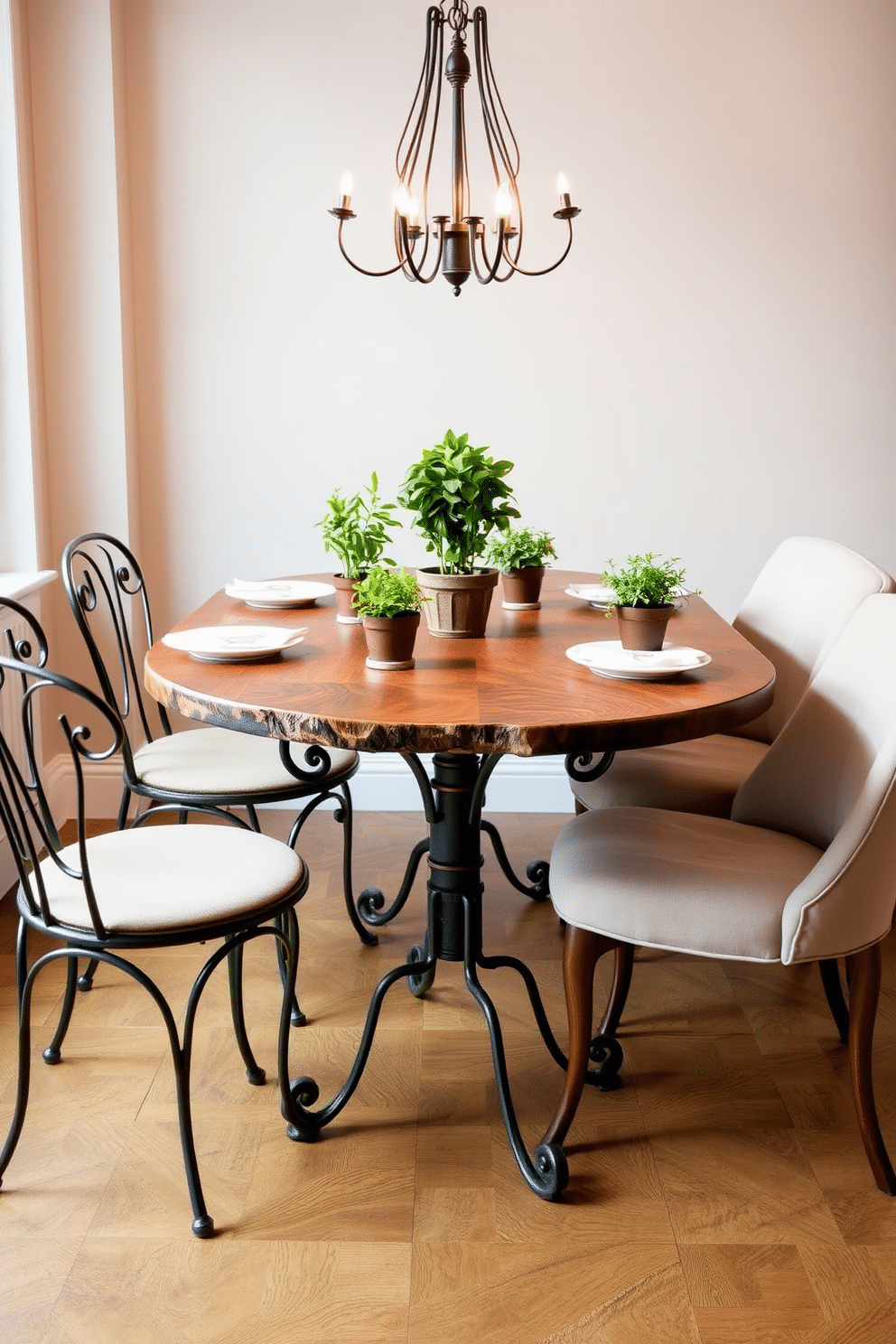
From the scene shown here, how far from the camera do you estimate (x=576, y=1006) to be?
1.82 metres

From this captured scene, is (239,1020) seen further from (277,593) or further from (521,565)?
(521,565)

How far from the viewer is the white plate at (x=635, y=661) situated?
183 centimetres

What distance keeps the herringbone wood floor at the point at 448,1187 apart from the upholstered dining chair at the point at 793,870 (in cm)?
16

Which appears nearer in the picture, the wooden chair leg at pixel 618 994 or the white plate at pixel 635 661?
the white plate at pixel 635 661

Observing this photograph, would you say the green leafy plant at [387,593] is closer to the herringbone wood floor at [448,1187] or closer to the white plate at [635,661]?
the white plate at [635,661]

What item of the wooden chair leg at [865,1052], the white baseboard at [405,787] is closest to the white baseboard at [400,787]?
the white baseboard at [405,787]

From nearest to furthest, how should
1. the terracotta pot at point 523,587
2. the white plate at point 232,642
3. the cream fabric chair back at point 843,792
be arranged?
1. the cream fabric chair back at point 843,792
2. the white plate at point 232,642
3. the terracotta pot at point 523,587

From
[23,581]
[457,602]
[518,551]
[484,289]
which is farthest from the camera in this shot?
[484,289]

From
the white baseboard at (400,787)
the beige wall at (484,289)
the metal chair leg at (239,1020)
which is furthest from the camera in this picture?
the white baseboard at (400,787)

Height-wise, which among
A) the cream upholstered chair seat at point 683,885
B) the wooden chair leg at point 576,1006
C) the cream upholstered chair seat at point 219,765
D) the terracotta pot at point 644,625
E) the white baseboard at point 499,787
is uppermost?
the terracotta pot at point 644,625

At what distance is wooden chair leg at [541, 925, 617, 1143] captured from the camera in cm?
181

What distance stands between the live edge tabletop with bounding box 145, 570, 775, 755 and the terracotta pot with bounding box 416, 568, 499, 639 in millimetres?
22

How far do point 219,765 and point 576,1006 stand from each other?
3.01ft

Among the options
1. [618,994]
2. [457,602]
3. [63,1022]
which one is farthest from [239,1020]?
[457,602]
